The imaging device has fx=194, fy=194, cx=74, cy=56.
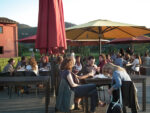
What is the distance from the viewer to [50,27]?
16.7ft

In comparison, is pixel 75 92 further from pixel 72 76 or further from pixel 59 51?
pixel 59 51

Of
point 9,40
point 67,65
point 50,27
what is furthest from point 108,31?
point 9,40

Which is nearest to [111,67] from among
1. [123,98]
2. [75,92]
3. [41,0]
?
[123,98]

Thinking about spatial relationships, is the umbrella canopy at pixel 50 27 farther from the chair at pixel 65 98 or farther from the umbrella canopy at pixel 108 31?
the umbrella canopy at pixel 108 31

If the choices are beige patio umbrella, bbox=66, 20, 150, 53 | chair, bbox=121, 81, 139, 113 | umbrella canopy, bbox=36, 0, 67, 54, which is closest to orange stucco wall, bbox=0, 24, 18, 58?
beige patio umbrella, bbox=66, 20, 150, 53

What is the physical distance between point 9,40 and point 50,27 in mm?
25503

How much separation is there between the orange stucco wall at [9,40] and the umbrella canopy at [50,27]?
79.5ft

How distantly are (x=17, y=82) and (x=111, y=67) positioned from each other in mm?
2128

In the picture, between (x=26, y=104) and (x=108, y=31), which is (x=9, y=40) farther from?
(x=26, y=104)

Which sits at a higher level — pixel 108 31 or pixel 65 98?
pixel 108 31

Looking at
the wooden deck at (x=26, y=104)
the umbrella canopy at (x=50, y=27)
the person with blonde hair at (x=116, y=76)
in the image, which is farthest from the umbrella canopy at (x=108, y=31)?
the person with blonde hair at (x=116, y=76)

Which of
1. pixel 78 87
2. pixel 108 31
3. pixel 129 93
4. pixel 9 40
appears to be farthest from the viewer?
pixel 9 40

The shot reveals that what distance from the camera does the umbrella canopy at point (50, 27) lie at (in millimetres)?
5027

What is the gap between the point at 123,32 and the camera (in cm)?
835
